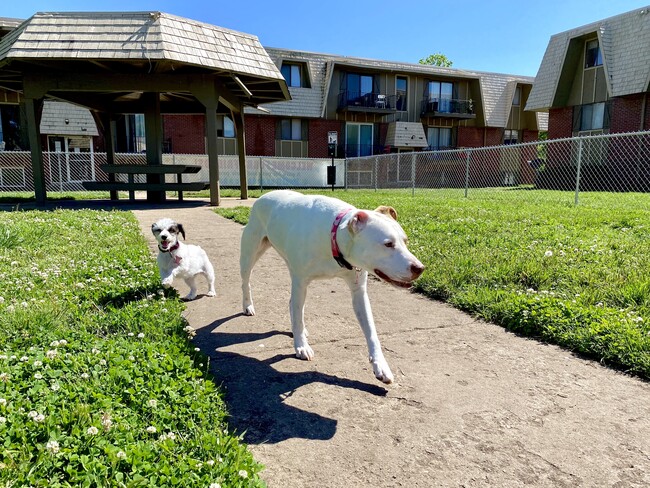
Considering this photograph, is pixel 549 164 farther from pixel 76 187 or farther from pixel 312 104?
pixel 76 187

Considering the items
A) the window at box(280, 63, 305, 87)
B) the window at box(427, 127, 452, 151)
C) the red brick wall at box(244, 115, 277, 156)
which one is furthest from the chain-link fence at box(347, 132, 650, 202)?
the window at box(280, 63, 305, 87)

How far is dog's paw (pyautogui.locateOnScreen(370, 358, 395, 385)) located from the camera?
250 centimetres

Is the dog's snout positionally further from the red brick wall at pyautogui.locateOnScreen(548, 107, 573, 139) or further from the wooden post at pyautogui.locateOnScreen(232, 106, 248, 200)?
the red brick wall at pyautogui.locateOnScreen(548, 107, 573, 139)

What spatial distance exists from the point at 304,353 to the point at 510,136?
3814 centimetres

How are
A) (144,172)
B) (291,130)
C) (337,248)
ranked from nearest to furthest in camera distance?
(337,248), (144,172), (291,130)

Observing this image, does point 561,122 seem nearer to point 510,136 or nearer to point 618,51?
point 618,51

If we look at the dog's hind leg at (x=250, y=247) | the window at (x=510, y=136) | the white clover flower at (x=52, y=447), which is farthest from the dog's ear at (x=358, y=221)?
the window at (x=510, y=136)

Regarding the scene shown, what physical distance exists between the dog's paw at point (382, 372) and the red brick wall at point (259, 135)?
2775 cm

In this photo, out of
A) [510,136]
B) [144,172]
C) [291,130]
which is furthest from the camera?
[510,136]

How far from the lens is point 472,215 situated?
27.9ft

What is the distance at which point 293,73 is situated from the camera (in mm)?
29156

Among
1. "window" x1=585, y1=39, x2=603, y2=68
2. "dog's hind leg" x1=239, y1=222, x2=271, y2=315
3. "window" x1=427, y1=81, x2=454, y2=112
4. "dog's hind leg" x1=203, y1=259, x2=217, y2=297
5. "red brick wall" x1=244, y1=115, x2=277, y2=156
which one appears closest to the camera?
"dog's hind leg" x1=239, y1=222, x2=271, y2=315

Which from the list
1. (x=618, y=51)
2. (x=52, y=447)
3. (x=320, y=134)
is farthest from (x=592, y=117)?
(x=52, y=447)

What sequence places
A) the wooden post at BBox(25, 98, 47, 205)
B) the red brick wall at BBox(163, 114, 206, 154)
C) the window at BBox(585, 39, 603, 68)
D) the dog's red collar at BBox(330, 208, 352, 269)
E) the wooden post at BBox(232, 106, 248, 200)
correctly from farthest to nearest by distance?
the red brick wall at BBox(163, 114, 206, 154) → the window at BBox(585, 39, 603, 68) → the wooden post at BBox(232, 106, 248, 200) → the wooden post at BBox(25, 98, 47, 205) → the dog's red collar at BBox(330, 208, 352, 269)
